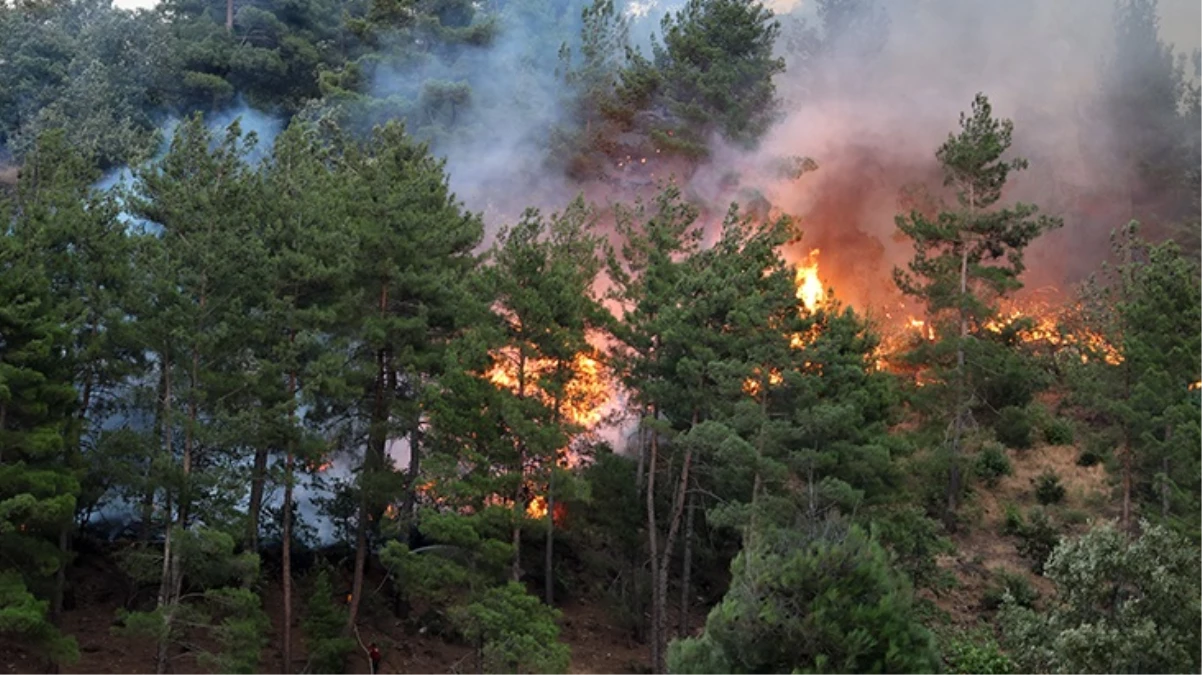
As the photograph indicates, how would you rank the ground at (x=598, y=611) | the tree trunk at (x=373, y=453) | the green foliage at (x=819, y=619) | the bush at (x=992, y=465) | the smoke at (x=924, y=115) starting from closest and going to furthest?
the green foliage at (x=819, y=619), the ground at (x=598, y=611), the tree trunk at (x=373, y=453), the bush at (x=992, y=465), the smoke at (x=924, y=115)

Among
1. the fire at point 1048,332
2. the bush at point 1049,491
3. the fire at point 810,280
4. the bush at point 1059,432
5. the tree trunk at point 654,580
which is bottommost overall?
the tree trunk at point 654,580

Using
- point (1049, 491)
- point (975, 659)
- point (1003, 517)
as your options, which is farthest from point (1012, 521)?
point (975, 659)

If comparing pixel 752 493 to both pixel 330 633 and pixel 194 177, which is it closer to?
pixel 330 633

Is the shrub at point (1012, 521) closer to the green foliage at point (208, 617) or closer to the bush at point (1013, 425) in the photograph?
the bush at point (1013, 425)

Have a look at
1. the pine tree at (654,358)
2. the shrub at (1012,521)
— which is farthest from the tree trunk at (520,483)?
the shrub at (1012,521)

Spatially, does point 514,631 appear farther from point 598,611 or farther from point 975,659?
point 975,659

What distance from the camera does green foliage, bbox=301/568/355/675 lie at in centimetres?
2680

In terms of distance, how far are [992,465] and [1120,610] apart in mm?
24011

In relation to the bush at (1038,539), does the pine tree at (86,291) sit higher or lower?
higher

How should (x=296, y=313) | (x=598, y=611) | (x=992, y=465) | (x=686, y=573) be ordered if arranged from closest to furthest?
(x=296, y=313) < (x=686, y=573) < (x=598, y=611) < (x=992, y=465)

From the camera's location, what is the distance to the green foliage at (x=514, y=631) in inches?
976

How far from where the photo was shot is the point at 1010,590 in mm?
34438

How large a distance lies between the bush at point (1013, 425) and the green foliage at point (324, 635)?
81.1 ft

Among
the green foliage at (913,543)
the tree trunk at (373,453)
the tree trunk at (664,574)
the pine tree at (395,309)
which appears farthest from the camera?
the tree trunk at (664,574)
